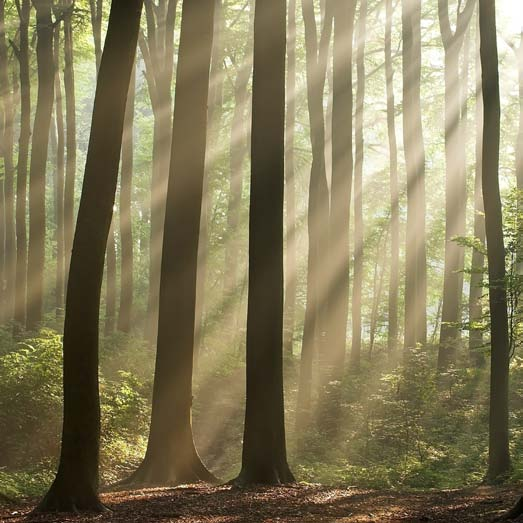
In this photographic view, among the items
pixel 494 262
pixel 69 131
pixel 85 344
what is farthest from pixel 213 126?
pixel 85 344

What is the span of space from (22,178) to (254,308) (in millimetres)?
14357

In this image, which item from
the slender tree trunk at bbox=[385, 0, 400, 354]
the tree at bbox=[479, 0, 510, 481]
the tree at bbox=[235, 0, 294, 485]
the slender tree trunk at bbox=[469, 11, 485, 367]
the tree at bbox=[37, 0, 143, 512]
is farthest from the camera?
the slender tree trunk at bbox=[385, 0, 400, 354]

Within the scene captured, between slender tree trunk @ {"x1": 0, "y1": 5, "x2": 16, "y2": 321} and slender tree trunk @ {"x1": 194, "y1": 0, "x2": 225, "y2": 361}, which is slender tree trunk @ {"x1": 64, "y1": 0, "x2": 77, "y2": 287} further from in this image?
slender tree trunk @ {"x1": 194, "y1": 0, "x2": 225, "y2": 361}

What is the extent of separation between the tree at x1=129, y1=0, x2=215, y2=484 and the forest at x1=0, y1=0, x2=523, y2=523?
0.03 meters

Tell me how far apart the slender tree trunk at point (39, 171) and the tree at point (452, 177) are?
11.3 meters

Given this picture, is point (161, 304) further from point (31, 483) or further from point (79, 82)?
point (79, 82)

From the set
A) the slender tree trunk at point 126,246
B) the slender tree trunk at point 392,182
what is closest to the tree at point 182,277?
the slender tree trunk at point 126,246

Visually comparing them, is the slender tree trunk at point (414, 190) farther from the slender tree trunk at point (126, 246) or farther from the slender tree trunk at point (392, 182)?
the slender tree trunk at point (126, 246)

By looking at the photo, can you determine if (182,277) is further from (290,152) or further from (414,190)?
(290,152)

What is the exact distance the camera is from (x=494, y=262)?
14.2m

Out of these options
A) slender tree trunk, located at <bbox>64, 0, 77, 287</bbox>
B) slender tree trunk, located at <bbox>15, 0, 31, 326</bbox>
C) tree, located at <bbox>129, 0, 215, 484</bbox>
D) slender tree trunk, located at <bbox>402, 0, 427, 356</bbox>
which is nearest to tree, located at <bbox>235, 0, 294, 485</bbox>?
tree, located at <bbox>129, 0, 215, 484</bbox>

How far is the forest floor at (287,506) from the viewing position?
28.0 feet

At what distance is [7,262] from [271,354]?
22685 millimetres

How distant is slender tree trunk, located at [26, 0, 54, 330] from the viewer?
2156 centimetres
